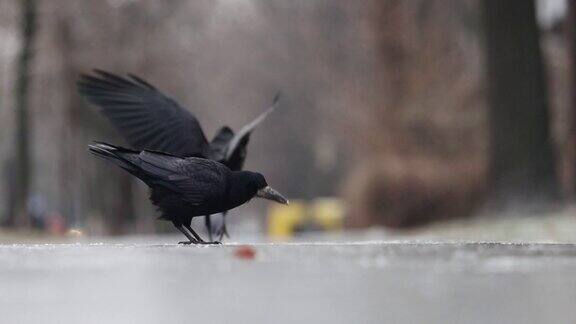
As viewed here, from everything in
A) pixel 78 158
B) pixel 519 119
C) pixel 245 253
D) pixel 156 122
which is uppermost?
pixel 78 158

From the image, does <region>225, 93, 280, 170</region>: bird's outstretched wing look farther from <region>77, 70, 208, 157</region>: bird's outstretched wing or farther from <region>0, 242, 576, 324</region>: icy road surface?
<region>0, 242, 576, 324</region>: icy road surface

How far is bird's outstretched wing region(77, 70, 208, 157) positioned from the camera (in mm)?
4688

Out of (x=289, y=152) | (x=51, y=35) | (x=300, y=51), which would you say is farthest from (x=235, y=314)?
(x=289, y=152)

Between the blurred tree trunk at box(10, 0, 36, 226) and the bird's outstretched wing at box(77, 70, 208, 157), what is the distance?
22591mm

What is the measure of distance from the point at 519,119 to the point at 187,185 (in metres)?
14.5

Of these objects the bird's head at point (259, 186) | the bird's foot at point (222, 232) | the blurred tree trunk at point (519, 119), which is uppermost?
the blurred tree trunk at point (519, 119)

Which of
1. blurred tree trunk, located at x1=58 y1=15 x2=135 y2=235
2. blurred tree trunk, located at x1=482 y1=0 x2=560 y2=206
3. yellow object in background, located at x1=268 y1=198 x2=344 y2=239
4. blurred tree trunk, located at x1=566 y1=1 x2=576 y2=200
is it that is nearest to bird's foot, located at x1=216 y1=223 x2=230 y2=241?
blurred tree trunk, located at x1=482 y1=0 x2=560 y2=206

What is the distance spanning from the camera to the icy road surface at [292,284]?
8.07ft

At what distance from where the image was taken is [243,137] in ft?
15.8

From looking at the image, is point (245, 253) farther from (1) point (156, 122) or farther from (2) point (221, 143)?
(1) point (156, 122)

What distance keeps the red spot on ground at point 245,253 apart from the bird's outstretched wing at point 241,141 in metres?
1.31

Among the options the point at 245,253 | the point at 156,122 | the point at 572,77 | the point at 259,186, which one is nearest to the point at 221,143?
the point at 156,122

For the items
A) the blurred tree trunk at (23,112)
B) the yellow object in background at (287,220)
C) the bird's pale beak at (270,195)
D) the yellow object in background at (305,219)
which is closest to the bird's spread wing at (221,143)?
the bird's pale beak at (270,195)

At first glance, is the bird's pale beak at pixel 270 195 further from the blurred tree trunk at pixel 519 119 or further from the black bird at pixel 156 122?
the blurred tree trunk at pixel 519 119
